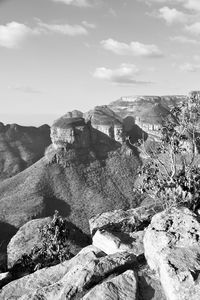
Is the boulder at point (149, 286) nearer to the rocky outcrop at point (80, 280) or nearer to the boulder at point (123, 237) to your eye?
the rocky outcrop at point (80, 280)

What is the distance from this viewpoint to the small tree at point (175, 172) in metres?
30.3

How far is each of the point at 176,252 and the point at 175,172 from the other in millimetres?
12687

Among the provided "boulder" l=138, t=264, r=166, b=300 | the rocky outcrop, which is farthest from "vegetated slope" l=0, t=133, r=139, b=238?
"boulder" l=138, t=264, r=166, b=300

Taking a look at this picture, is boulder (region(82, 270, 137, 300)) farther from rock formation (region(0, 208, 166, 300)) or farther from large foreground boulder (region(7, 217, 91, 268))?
large foreground boulder (region(7, 217, 91, 268))

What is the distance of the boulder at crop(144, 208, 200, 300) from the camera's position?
740 inches

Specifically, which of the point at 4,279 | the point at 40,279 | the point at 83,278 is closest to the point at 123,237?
the point at 40,279

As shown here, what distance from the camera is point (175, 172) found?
3297 cm

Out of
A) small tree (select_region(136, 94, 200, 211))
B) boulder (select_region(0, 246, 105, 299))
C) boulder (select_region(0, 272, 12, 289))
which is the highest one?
small tree (select_region(136, 94, 200, 211))

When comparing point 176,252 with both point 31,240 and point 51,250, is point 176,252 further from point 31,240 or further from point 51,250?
point 31,240

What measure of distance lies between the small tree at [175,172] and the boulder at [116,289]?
391 inches

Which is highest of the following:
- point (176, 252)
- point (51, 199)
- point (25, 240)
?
point (176, 252)

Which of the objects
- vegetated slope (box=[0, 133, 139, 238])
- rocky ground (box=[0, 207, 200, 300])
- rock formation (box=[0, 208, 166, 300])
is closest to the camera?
rocky ground (box=[0, 207, 200, 300])

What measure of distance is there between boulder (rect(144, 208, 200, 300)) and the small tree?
4.86 m

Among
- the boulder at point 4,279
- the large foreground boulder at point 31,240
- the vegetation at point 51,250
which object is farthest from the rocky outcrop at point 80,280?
the large foreground boulder at point 31,240
